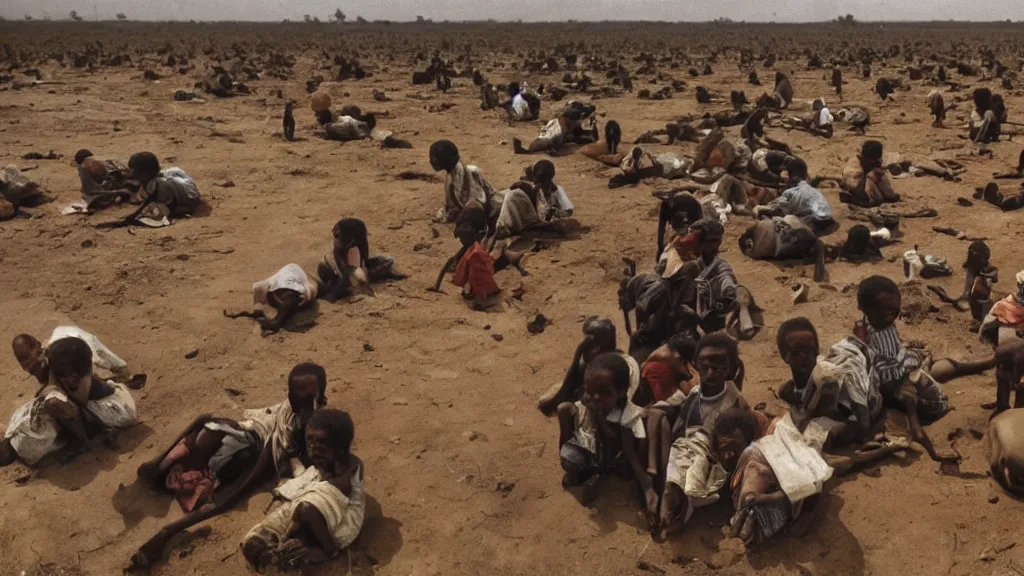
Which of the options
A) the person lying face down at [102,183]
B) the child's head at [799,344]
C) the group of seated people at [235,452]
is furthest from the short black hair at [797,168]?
the person lying face down at [102,183]

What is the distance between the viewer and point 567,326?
6043 mm

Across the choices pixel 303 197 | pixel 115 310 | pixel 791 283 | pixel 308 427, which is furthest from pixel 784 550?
pixel 303 197

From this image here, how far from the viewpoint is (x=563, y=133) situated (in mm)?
11102

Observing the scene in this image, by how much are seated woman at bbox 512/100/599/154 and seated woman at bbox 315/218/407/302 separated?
476 cm

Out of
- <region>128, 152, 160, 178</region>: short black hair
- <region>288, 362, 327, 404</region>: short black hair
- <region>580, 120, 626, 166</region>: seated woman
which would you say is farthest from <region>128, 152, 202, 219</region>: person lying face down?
<region>288, 362, 327, 404</region>: short black hair

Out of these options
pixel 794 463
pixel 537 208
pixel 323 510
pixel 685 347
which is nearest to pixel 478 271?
pixel 537 208

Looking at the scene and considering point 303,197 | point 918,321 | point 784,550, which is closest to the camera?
point 784,550

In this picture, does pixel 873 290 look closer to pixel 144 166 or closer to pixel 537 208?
pixel 537 208

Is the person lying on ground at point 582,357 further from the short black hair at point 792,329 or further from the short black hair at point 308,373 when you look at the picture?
the short black hair at point 308,373

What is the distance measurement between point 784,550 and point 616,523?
2.51 ft

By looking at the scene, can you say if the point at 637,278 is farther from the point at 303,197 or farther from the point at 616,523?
the point at 303,197

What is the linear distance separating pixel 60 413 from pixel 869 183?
7753 mm

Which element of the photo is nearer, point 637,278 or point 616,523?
point 616,523

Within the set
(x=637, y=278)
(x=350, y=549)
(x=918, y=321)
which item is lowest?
(x=350, y=549)
